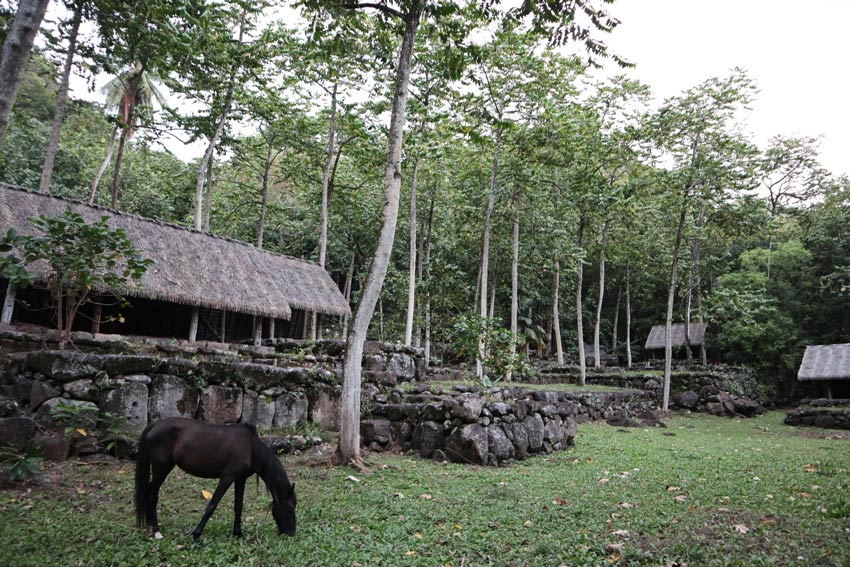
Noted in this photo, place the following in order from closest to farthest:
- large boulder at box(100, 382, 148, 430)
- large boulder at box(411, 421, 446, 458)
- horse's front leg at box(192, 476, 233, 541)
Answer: horse's front leg at box(192, 476, 233, 541)
large boulder at box(100, 382, 148, 430)
large boulder at box(411, 421, 446, 458)

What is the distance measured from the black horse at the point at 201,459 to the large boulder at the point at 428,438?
4.49 m

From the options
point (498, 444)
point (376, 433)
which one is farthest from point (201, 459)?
point (498, 444)

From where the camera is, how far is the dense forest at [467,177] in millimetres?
15828

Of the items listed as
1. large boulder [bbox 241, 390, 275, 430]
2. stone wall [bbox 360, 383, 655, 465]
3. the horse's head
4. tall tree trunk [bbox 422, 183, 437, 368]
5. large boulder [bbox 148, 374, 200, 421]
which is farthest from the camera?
tall tree trunk [bbox 422, 183, 437, 368]

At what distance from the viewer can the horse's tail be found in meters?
3.97

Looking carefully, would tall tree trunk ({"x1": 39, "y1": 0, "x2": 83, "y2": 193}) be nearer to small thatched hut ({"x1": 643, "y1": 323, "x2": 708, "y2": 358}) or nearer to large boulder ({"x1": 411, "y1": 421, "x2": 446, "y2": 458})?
large boulder ({"x1": 411, "y1": 421, "x2": 446, "y2": 458})

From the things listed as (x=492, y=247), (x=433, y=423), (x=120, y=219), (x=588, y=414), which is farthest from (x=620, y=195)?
(x=120, y=219)

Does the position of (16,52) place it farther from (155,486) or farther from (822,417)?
(822,417)

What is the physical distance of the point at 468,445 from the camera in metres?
8.10

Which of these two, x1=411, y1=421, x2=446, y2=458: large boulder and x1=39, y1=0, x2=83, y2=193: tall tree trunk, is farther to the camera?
x1=39, y1=0, x2=83, y2=193: tall tree trunk

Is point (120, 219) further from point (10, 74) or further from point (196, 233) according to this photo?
point (10, 74)

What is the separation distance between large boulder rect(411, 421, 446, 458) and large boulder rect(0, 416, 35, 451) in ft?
16.9

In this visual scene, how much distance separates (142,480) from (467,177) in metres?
17.0

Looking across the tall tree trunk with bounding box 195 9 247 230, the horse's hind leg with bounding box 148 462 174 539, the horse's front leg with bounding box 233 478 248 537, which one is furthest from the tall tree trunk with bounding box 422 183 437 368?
the horse's hind leg with bounding box 148 462 174 539
